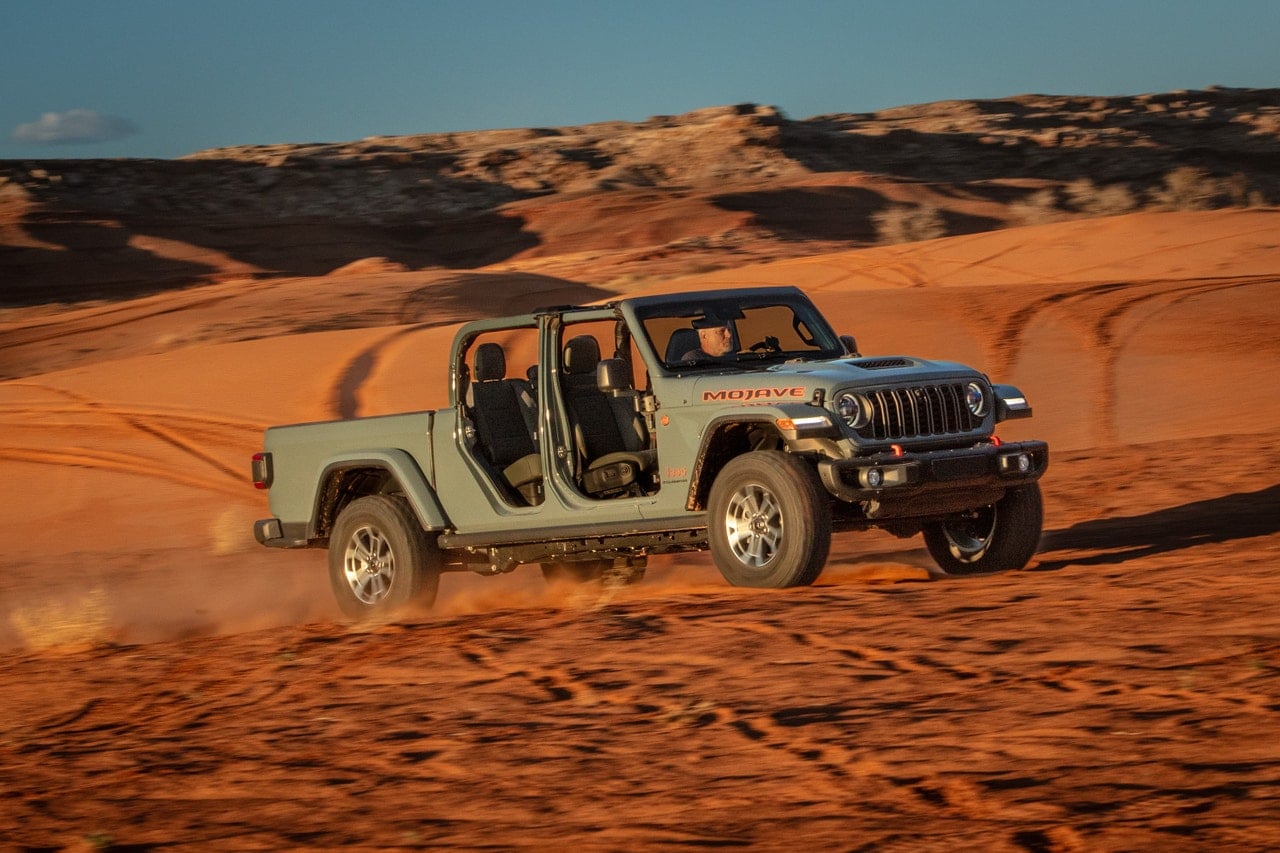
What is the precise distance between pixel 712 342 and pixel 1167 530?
3.70m

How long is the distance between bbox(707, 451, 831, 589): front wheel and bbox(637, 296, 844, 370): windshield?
0.83 meters

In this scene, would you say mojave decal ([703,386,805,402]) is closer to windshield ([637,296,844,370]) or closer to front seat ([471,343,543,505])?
windshield ([637,296,844,370])

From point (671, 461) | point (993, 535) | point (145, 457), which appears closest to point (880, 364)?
point (671, 461)

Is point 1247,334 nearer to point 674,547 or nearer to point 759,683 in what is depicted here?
point 674,547

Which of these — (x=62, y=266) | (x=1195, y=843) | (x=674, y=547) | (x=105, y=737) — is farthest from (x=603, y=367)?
(x=62, y=266)

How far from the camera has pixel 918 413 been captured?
333 inches

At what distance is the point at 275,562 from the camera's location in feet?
45.1

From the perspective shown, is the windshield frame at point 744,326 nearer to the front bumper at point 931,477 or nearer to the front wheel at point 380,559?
the front bumper at point 931,477

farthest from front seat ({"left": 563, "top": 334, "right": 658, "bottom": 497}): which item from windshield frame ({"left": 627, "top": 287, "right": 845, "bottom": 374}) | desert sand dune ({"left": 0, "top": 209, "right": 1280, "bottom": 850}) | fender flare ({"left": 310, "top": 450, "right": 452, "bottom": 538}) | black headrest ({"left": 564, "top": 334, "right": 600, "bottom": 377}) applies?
fender flare ({"left": 310, "top": 450, "right": 452, "bottom": 538})

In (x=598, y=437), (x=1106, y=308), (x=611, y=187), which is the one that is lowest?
(x=598, y=437)

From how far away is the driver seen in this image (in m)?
9.00

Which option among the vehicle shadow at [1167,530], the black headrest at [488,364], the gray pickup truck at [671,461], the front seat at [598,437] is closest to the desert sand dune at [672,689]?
the vehicle shadow at [1167,530]

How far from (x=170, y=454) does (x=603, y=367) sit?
30.7ft

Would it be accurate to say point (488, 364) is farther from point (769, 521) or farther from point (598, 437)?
point (769, 521)
